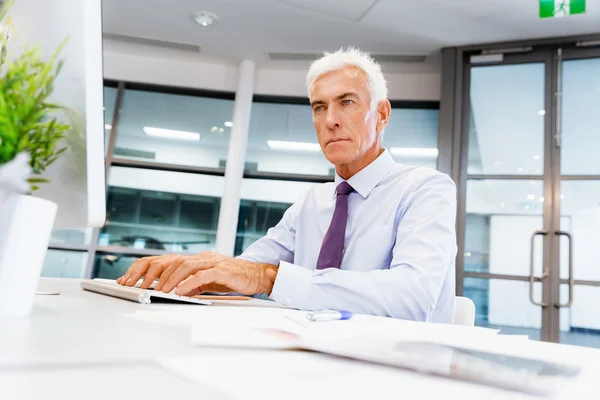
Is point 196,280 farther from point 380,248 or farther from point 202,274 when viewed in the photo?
point 380,248

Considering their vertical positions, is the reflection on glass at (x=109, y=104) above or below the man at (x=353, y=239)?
above

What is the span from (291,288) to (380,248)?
1.32 feet

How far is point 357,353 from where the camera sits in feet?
1.26

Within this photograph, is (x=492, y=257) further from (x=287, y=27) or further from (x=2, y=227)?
(x=2, y=227)

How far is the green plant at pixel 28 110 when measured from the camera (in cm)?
41

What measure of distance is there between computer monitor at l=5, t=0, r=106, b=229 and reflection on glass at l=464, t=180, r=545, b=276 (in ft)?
10.4

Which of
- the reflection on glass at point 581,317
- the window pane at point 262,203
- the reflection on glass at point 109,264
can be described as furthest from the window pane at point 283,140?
the reflection on glass at point 581,317

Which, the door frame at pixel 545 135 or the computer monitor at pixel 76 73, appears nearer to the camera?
the computer monitor at pixel 76 73

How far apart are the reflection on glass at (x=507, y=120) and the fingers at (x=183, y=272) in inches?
117

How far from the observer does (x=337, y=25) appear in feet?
11.4

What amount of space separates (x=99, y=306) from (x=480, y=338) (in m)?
0.55

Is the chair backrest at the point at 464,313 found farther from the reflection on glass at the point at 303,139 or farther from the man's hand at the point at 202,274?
the reflection on glass at the point at 303,139

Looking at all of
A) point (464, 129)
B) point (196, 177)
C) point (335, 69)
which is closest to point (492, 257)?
point (464, 129)

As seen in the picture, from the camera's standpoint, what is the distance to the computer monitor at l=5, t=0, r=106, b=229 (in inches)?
20.2
